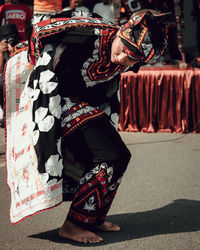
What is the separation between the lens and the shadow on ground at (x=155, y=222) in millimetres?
3275

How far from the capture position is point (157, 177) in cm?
461

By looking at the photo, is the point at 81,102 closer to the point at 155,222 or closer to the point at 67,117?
the point at 67,117

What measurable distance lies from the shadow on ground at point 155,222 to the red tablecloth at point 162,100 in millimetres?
2682

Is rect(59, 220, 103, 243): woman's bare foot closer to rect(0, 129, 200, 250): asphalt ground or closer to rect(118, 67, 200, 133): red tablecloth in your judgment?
rect(0, 129, 200, 250): asphalt ground

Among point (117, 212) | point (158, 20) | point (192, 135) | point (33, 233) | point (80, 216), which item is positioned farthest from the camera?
point (192, 135)

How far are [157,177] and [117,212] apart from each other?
957mm

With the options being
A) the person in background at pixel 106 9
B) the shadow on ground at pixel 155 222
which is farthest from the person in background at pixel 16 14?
the shadow on ground at pixel 155 222

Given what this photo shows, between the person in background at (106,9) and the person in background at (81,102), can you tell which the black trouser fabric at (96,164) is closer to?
the person in background at (81,102)

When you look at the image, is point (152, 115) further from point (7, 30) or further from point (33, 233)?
point (33, 233)

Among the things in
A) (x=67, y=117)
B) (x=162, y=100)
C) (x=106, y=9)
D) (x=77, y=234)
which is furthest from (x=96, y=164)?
(x=106, y=9)

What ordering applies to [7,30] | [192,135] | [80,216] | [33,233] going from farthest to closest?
[192,135]
[7,30]
[33,233]
[80,216]

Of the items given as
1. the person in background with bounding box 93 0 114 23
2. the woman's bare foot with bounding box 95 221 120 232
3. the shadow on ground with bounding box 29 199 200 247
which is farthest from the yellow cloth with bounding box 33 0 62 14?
the woman's bare foot with bounding box 95 221 120 232

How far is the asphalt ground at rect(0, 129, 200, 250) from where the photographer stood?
124 inches

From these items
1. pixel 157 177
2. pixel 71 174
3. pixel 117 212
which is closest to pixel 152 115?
pixel 157 177
